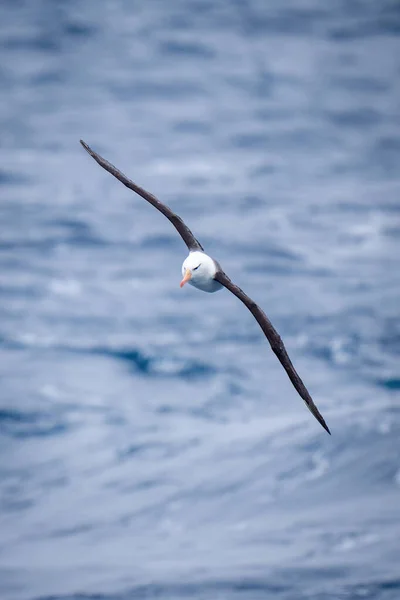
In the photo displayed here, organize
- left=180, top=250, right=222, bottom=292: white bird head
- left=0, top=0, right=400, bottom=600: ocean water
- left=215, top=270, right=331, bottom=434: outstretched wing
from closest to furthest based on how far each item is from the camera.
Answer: left=215, top=270, right=331, bottom=434: outstretched wing → left=180, top=250, right=222, bottom=292: white bird head → left=0, top=0, right=400, bottom=600: ocean water

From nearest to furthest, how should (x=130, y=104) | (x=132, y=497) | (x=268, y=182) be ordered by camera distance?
(x=132, y=497) < (x=268, y=182) < (x=130, y=104)

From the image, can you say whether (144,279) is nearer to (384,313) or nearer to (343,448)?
(384,313)

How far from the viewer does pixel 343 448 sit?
2938 centimetres

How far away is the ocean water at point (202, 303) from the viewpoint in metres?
25.3

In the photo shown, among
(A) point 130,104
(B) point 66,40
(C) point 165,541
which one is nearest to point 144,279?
(C) point 165,541

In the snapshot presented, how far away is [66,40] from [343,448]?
3424cm

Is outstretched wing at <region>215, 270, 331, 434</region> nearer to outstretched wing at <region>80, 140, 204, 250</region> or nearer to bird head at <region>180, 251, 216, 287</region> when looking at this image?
bird head at <region>180, 251, 216, 287</region>

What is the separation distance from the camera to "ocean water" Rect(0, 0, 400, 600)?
82.9 feet

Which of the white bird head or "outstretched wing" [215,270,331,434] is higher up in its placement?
the white bird head

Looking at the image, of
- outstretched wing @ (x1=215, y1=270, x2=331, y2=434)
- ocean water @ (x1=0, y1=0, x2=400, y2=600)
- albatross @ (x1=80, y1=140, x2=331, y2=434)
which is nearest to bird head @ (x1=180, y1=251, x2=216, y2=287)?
albatross @ (x1=80, y1=140, x2=331, y2=434)

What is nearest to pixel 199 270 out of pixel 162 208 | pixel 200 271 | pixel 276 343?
pixel 200 271

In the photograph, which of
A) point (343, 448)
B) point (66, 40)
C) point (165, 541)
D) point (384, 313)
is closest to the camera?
point (165, 541)

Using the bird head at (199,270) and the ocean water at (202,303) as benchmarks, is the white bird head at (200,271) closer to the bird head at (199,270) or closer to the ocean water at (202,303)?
the bird head at (199,270)

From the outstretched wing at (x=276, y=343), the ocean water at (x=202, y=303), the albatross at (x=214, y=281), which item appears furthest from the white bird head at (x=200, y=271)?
the ocean water at (x=202, y=303)
